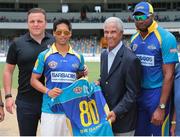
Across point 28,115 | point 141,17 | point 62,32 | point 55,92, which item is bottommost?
point 28,115

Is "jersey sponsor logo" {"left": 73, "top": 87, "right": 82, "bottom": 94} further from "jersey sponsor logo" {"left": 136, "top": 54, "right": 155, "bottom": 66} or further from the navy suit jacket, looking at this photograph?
"jersey sponsor logo" {"left": 136, "top": 54, "right": 155, "bottom": 66}

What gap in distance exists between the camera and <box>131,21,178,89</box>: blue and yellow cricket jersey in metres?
4.09

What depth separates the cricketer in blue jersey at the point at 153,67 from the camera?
161 inches

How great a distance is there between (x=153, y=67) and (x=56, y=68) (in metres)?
1.05

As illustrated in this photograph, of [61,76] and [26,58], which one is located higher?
[26,58]

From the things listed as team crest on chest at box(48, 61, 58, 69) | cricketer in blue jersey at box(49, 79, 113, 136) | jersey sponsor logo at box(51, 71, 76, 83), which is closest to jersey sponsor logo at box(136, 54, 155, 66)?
cricketer in blue jersey at box(49, 79, 113, 136)

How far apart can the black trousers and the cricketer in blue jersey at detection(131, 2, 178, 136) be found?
1166 millimetres

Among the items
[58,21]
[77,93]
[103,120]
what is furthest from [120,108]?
[58,21]

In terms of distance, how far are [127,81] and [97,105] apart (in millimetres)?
375

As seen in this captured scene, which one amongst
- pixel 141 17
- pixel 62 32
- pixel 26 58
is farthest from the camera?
pixel 26 58

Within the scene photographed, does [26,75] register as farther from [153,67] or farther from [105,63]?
[153,67]

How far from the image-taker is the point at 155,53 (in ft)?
13.6

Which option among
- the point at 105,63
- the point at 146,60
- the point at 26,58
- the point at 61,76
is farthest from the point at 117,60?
the point at 26,58

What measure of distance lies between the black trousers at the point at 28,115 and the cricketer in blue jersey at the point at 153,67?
1.17 m
